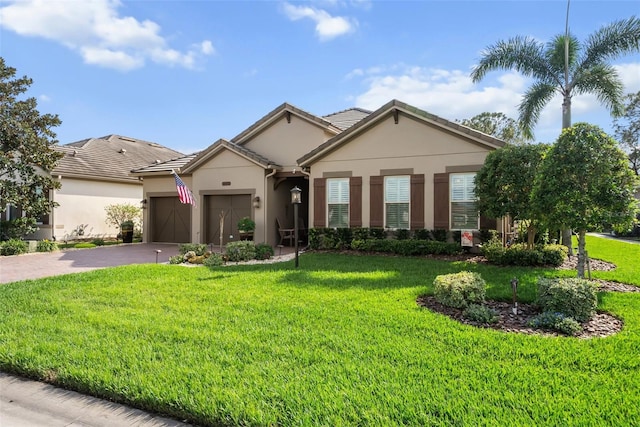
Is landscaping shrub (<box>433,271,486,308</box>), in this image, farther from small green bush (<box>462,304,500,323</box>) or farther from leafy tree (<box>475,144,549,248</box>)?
leafy tree (<box>475,144,549,248</box>)

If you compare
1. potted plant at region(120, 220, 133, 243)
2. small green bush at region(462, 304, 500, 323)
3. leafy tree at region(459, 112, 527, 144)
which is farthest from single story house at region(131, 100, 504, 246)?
leafy tree at region(459, 112, 527, 144)

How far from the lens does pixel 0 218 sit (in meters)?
17.2

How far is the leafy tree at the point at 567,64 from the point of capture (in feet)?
44.5

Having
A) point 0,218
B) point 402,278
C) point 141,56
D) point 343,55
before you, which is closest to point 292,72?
point 343,55

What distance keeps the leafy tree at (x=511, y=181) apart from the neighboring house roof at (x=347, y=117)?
8.22 m

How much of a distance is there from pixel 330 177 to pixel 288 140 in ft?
12.7

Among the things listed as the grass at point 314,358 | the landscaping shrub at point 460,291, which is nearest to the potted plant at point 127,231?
the grass at point 314,358

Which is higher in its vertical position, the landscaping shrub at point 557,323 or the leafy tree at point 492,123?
the leafy tree at point 492,123

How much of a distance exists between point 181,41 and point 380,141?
7.33m

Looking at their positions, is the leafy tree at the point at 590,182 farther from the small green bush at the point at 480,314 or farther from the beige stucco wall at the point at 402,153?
the beige stucco wall at the point at 402,153

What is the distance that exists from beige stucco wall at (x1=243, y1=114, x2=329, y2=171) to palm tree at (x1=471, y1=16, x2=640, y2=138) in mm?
6756

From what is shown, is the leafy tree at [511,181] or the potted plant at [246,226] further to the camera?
the potted plant at [246,226]

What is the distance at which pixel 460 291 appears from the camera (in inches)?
239

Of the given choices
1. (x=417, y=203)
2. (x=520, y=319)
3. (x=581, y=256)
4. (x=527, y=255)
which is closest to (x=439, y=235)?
(x=417, y=203)
